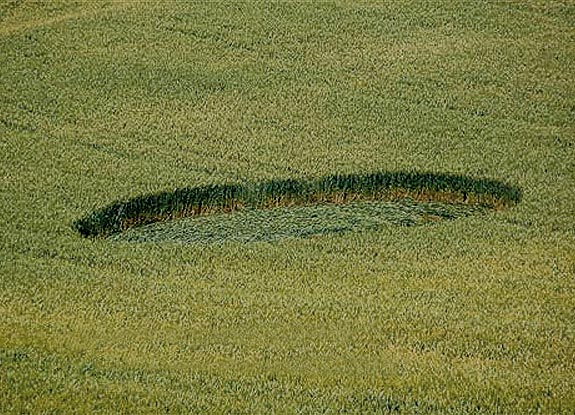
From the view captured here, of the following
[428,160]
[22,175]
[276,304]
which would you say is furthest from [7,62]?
[276,304]

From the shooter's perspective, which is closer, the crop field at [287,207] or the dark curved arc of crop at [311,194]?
the crop field at [287,207]

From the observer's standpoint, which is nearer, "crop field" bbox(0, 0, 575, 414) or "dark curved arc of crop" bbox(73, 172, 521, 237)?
"crop field" bbox(0, 0, 575, 414)

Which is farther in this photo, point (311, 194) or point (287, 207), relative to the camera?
point (311, 194)
